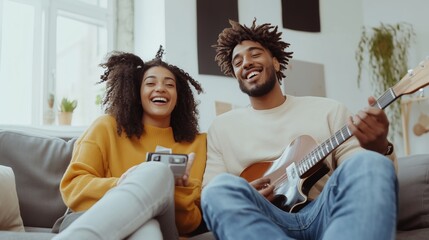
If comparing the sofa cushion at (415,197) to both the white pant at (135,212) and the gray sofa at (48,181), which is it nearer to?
the gray sofa at (48,181)

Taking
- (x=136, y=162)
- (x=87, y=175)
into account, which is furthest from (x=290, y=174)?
(x=87, y=175)

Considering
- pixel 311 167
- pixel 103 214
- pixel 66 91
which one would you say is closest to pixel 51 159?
pixel 103 214

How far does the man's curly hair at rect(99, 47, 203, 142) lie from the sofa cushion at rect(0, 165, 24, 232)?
39cm

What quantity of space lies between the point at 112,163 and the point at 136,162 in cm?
8

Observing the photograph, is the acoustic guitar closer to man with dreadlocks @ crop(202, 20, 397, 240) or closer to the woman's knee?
man with dreadlocks @ crop(202, 20, 397, 240)

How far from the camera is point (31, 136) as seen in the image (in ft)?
5.76

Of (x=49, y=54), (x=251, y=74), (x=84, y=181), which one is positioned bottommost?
(x=84, y=181)

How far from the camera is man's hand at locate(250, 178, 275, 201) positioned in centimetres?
141

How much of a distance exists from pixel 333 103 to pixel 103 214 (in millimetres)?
960

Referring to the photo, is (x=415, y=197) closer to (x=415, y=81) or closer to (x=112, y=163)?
(x=415, y=81)

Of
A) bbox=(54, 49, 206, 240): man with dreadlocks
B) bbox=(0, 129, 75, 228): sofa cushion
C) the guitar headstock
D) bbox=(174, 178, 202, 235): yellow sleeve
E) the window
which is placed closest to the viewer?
bbox=(54, 49, 206, 240): man with dreadlocks

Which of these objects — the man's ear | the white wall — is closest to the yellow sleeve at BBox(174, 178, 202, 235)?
the man's ear

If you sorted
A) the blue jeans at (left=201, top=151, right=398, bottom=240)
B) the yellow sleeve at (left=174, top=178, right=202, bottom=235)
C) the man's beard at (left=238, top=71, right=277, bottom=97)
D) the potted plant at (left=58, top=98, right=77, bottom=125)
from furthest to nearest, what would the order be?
the potted plant at (left=58, top=98, right=77, bottom=125), the man's beard at (left=238, top=71, right=277, bottom=97), the yellow sleeve at (left=174, top=178, right=202, bottom=235), the blue jeans at (left=201, top=151, right=398, bottom=240)

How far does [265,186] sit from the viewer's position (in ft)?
4.80
